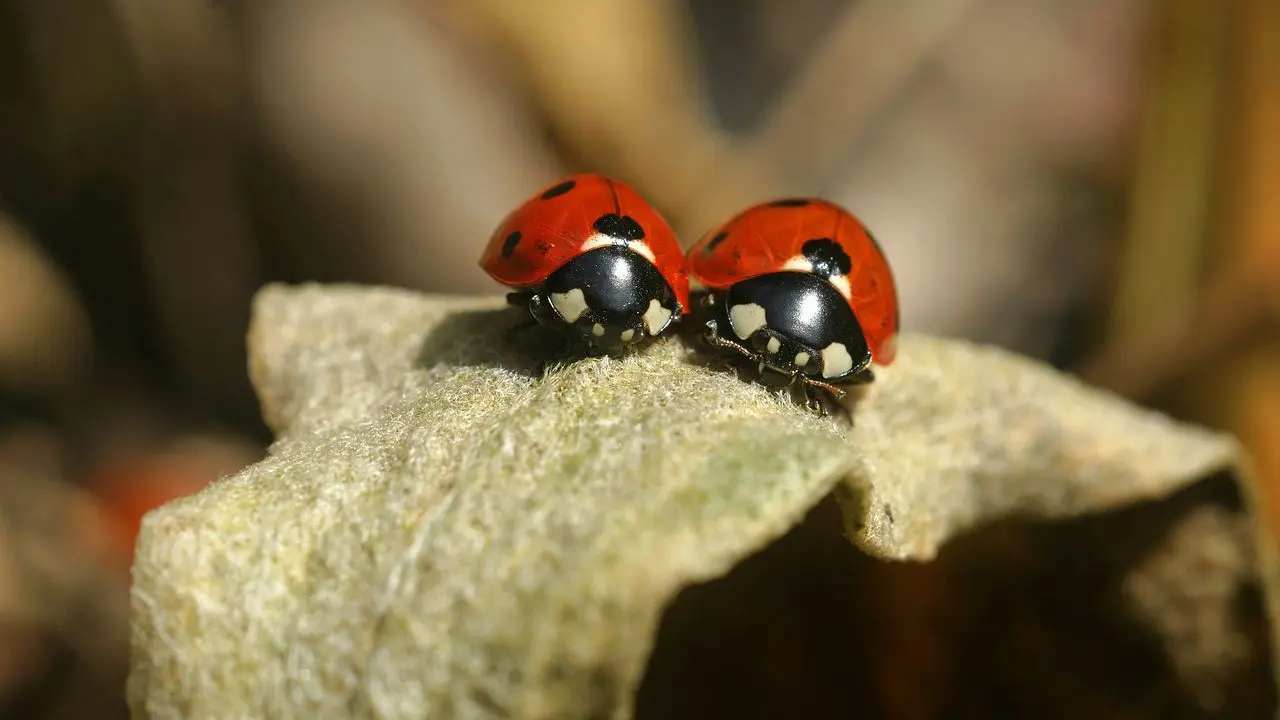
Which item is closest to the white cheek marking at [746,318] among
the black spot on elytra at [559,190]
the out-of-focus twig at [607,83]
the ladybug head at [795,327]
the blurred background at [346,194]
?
the ladybug head at [795,327]

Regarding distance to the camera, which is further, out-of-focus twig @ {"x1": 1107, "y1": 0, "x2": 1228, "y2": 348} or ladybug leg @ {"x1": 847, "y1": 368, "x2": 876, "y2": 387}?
out-of-focus twig @ {"x1": 1107, "y1": 0, "x2": 1228, "y2": 348}

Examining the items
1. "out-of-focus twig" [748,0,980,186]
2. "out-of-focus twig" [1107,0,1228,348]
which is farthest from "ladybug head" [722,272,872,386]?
"out-of-focus twig" [748,0,980,186]

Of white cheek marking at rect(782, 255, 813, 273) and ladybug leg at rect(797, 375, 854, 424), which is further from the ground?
white cheek marking at rect(782, 255, 813, 273)

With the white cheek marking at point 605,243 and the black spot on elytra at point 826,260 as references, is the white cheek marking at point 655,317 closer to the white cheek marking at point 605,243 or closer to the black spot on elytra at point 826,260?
the white cheek marking at point 605,243

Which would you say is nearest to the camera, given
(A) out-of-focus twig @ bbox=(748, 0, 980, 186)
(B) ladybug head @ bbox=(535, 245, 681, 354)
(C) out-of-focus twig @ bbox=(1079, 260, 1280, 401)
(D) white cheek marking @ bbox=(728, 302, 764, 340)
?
(B) ladybug head @ bbox=(535, 245, 681, 354)

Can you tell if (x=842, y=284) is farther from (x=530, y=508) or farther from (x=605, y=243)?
(x=530, y=508)

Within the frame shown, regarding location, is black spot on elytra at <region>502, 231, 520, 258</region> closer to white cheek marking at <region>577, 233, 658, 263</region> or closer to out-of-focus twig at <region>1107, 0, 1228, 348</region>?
white cheek marking at <region>577, 233, 658, 263</region>

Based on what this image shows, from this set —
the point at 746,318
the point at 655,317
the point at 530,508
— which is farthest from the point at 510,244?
the point at 530,508
